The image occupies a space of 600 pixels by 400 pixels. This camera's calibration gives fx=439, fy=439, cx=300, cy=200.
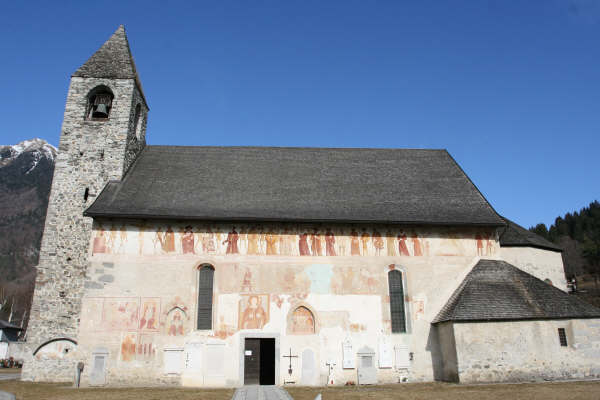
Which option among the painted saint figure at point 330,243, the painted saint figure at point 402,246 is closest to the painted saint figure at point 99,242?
the painted saint figure at point 330,243

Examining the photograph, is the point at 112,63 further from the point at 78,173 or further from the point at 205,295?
the point at 205,295

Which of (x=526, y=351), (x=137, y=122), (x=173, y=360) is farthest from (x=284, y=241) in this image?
(x=137, y=122)

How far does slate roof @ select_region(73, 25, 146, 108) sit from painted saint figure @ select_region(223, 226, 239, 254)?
10689 millimetres

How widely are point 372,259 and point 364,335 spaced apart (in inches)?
120

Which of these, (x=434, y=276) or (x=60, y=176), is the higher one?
(x=60, y=176)

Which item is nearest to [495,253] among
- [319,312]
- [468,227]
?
[468,227]

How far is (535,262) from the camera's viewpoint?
21.1 metres

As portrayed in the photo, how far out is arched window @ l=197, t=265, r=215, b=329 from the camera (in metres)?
17.2

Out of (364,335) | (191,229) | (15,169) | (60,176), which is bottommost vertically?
(364,335)

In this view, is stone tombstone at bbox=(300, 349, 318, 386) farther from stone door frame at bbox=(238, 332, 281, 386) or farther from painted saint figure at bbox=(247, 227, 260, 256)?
painted saint figure at bbox=(247, 227, 260, 256)

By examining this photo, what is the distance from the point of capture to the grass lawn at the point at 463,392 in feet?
39.5

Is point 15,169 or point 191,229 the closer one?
point 191,229

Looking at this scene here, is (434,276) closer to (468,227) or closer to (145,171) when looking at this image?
(468,227)

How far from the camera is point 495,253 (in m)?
18.9
